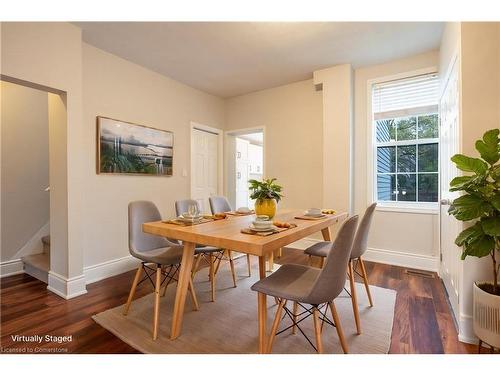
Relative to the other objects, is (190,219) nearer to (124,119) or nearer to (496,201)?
(496,201)

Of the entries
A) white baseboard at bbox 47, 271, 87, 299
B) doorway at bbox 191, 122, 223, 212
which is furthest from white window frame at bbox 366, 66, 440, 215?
white baseboard at bbox 47, 271, 87, 299

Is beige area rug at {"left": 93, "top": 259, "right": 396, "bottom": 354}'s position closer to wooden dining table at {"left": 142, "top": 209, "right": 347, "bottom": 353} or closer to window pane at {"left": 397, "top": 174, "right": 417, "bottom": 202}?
wooden dining table at {"left": 142, "top": 209, "right": 347, "bottom": 353}

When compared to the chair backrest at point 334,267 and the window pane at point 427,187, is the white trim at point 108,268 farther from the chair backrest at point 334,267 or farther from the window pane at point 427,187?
the window pane at point 427,187

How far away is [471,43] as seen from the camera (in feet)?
5.66

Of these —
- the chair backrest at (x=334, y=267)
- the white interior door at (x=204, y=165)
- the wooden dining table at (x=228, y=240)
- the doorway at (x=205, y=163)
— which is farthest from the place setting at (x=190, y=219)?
the white interior door at (x=204, y=165)

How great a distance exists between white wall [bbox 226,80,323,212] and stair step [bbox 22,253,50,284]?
318 cm

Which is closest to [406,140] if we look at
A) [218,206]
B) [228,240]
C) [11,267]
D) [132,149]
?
[218,206]

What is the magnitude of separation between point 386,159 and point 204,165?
283cm

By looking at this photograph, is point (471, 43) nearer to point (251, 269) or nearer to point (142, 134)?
point (251, 269)

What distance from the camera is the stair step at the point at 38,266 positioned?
277cm

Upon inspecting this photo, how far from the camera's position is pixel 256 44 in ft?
9.53

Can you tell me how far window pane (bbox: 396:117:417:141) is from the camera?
10.8 ft
